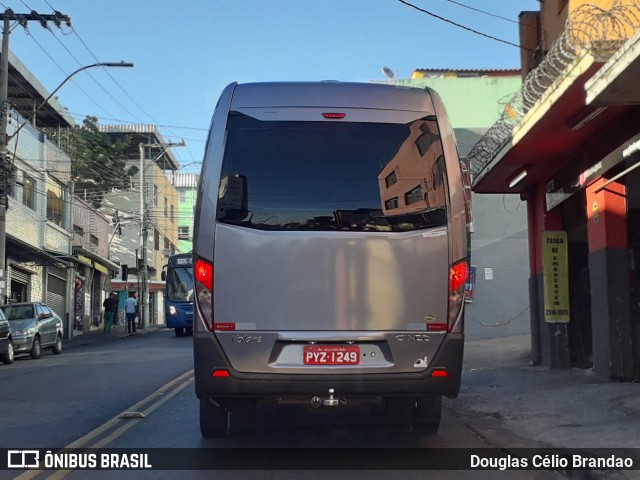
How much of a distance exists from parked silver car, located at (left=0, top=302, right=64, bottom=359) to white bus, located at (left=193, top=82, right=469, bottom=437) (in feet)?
47.6

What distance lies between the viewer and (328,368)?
5.53 m

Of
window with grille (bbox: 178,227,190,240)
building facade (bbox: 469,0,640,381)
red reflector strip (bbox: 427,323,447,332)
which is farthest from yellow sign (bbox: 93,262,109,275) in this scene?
red reflector strip (bbox: 427,323,447,332)

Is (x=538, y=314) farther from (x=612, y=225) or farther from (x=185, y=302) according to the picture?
(x=185, y=302)

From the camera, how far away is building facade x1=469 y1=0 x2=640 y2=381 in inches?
331

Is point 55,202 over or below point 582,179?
over

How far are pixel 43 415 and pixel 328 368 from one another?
4845 millimetres

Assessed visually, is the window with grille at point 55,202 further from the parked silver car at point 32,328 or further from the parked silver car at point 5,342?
the parked silver car at point 5,342

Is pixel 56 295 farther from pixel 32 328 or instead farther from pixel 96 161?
pixel 96 161

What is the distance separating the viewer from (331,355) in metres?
5.55

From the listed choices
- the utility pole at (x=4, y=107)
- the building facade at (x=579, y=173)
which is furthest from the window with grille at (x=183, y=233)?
the building facade at (x=579, y=173)

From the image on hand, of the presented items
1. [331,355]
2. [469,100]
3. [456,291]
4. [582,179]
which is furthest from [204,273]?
[469,100]

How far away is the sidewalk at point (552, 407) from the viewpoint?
6.71m

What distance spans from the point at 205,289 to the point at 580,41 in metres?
6.11

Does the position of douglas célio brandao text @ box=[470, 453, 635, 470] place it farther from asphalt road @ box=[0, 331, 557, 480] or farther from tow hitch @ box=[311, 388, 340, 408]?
tow hitch @ box=[311, 388, 340, 408]
